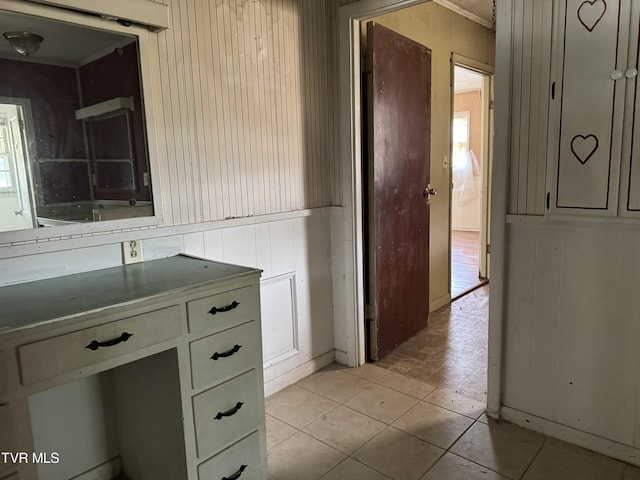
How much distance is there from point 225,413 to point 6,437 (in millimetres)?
659

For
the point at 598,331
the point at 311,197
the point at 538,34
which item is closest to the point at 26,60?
the point at 311,197

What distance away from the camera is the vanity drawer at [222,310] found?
4.76 ft

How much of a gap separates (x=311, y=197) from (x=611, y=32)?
1.55m

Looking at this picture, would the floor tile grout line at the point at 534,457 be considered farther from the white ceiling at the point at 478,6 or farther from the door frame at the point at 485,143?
the white ceiling at the point at 478,6

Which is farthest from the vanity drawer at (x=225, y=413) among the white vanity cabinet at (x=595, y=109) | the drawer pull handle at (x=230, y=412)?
the white vanity cabinet at (x=595, y=109)

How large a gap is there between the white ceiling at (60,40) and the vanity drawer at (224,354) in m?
1.14

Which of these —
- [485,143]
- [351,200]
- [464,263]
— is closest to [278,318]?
[351,200]

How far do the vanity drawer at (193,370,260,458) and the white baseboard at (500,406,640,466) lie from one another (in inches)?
49.1

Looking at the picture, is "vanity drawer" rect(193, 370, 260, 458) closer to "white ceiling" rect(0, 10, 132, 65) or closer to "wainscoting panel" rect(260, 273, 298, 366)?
"wainscoting panel" rect(260, 273, 298, 366)

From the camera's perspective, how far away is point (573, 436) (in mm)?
1924

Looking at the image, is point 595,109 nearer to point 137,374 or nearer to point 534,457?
point 534,457

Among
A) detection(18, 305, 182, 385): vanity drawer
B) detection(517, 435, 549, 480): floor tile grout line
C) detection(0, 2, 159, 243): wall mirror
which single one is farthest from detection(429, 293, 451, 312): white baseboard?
detection(18, 305, 182, 385): vanity drawer

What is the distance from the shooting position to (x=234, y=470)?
5.32 ft

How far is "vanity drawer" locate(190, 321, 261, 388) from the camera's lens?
4.83ft
